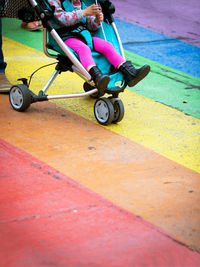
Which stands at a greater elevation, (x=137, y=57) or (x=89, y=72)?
(x=89, y=72)

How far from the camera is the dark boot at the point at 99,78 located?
3971 millimetres

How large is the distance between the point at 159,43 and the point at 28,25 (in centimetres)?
217

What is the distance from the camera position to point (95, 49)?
14.4 feet

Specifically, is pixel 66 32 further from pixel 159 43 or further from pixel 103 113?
pixel 159 43

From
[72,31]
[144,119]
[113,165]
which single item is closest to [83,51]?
[72,31]

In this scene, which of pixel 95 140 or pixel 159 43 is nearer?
pixel 95 140

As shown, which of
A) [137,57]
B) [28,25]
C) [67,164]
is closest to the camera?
[67,164]

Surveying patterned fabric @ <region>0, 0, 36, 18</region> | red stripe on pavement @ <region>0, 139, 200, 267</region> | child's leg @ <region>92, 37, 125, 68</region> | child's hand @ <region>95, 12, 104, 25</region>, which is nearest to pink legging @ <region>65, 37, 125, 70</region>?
child's leg @ <region>92, 37, 125, 68</region>

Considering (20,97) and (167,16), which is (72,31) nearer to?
(20,97)

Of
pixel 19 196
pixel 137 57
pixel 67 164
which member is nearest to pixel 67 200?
pixel 19 196

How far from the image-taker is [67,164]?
3492 millimetres

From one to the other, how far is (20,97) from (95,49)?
2.79ft

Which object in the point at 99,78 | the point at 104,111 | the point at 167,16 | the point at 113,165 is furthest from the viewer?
the point at 167,16

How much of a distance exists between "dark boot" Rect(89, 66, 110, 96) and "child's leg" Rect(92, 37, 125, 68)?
0.25 metres
